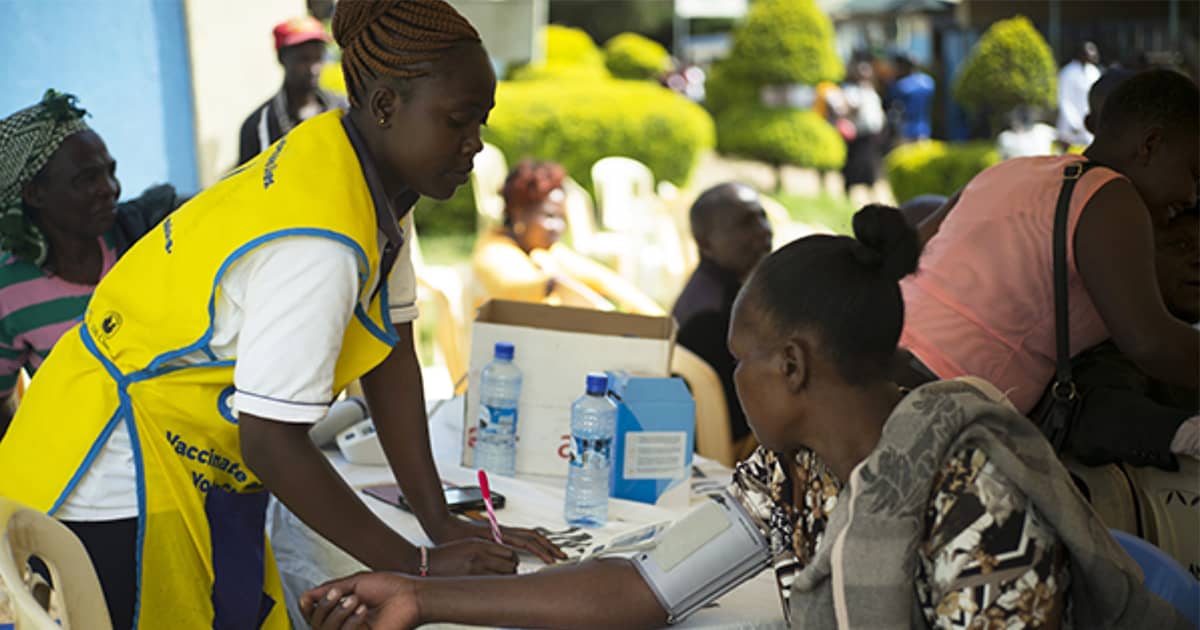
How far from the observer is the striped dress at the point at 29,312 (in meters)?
2.46

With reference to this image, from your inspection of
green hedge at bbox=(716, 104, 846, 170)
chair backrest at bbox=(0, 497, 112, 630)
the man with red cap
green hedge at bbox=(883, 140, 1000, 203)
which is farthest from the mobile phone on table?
green hedge at bbox=(716, 104, 846, 170)

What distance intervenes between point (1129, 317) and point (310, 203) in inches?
67.1

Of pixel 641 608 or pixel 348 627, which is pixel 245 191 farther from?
pixel 641 608

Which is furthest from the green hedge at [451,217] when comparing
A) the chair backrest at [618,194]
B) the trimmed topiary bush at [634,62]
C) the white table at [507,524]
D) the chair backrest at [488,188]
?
the white table at [507,524]

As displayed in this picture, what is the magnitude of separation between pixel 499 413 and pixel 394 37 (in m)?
1.08

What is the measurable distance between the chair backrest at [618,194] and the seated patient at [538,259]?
13.0ft

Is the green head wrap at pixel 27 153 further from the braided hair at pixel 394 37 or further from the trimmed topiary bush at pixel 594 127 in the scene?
the trimmed topiary bush at pixel 594 127

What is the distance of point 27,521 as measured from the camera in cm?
156

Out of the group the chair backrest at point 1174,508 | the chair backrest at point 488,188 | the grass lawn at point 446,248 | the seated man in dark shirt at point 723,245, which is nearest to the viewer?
the chair backrest at point 1174,508

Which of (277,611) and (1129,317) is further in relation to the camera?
(1129,317)

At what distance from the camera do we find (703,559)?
5.75ft

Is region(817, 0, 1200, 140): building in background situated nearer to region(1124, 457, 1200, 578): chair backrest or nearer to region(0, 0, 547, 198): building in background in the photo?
region(1124, 457, 1200, 578): chair backrest

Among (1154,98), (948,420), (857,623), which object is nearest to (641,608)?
(857,623)

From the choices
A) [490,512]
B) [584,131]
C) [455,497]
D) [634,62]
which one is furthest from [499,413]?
[634,62]
